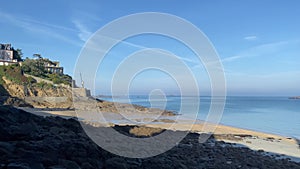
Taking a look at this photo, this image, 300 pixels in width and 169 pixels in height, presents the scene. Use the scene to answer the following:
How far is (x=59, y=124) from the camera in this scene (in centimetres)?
1155

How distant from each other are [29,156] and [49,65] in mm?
→ 62034

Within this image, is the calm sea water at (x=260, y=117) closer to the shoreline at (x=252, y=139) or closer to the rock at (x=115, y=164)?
the shoreline at (x=252, y=139)

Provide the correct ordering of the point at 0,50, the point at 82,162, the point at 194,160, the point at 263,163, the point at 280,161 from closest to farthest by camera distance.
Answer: the point at 82,162 → the point at 194,160 → the point at 263,163 → the point at 280,161 → the point at 0,50

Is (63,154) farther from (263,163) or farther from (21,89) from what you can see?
(21,89)

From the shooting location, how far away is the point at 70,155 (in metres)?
6.50

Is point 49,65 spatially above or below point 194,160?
above

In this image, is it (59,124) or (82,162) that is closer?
(82,162)

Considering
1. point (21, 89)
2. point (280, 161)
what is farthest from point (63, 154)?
point (21, 89)

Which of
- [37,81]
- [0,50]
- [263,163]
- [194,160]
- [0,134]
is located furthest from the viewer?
[0,50]

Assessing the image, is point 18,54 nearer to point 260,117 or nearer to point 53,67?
point 53,67

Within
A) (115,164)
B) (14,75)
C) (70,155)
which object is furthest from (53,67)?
(115,164)

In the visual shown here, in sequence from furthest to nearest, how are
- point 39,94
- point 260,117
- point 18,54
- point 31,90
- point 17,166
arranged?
point 18,54 < point 260,117 < point 39,94 < point 31,90 < point 17,166

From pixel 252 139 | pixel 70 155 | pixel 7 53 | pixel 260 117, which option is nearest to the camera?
pixel 70 155

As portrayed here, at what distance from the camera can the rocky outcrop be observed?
543cm
